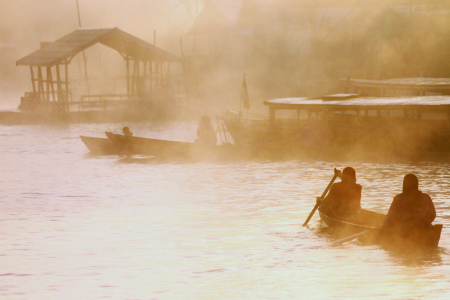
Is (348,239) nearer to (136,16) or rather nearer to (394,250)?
(394,250)

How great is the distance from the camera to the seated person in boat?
46.5 feet

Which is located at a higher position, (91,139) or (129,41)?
(129,41)

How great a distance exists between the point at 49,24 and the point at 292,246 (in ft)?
294

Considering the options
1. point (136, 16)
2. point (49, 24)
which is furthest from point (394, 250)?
point (49, 24)

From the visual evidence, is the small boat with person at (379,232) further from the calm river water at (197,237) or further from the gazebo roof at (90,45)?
A: the gazebo roof at (90,45)

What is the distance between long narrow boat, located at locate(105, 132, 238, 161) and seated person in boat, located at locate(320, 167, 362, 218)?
1357 cm

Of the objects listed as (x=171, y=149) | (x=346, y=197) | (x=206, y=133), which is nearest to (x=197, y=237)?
(x=346, y=197)

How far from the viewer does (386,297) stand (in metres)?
10.6

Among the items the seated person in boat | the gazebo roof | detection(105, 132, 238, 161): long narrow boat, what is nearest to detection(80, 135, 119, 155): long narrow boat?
detection(105, 132, 238, 161): long narrow boat

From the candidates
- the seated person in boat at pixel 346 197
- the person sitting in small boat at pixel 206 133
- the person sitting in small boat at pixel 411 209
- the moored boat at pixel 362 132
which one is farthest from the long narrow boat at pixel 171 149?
the person sitting in small boat at pixel 411 209

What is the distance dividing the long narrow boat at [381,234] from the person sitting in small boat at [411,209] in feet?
0.48

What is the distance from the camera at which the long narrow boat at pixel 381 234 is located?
1254cm

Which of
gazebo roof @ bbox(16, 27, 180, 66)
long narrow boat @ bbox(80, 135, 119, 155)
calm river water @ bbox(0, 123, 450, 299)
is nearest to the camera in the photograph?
calm river water @ bbox(0, 123, 450, 299)

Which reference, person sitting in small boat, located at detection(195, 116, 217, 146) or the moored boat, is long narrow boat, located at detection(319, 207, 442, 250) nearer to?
the moored boat
